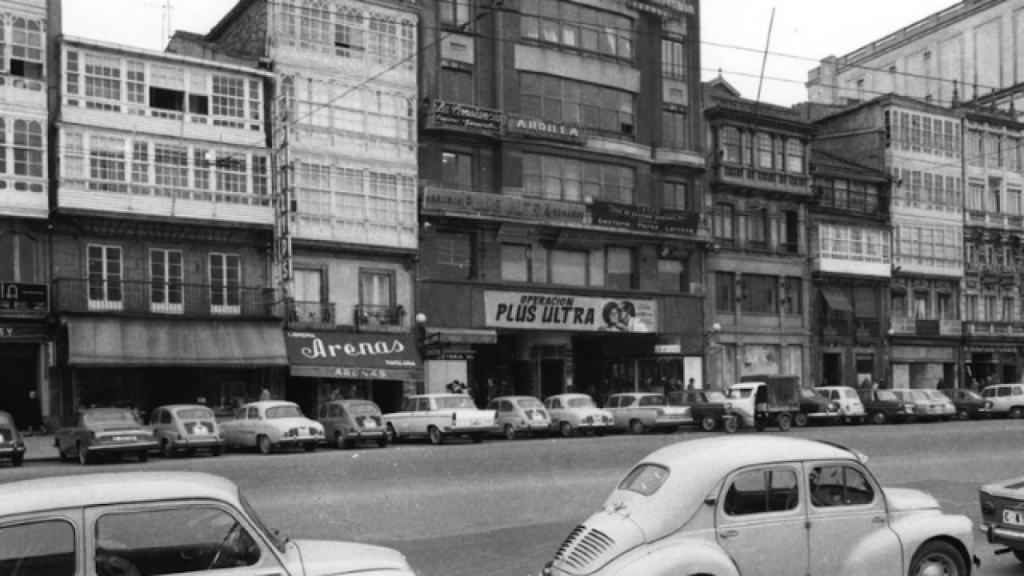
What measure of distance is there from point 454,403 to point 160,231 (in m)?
12.4

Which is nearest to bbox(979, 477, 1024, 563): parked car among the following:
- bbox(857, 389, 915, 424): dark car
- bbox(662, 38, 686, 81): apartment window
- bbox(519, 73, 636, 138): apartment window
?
bbox(857, 389, 915, 424): dark car

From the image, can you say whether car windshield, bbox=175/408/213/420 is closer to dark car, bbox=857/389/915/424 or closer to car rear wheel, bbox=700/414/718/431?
car rear wheel, bbox=700/414/718/431

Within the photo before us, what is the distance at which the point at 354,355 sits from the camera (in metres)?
35.0

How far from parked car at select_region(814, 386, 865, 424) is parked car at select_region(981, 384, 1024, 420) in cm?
860

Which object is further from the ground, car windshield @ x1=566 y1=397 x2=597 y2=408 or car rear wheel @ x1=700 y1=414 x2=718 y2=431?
car windshield @ x1=566 y1=397 x2=597 y2=408

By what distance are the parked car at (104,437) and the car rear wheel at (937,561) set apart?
19.2 m

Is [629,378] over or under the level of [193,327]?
under

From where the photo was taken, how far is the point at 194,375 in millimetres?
33219

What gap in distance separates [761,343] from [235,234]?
27.1m

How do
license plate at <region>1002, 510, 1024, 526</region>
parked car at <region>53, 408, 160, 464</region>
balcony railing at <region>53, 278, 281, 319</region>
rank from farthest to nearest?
balcony railing at <region>53, 278, 281, 319</region> < parked car at <region>53, 408, 160, 464</region> < license plate at <region>1002, 510, 1024, 526</region>

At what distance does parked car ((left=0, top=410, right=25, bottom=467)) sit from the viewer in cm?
2161

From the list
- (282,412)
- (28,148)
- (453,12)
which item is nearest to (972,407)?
(453,12)

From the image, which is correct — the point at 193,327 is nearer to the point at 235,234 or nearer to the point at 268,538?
the point at 235,234

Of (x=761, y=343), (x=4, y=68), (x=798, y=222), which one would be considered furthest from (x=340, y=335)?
(x=798, y=222)
